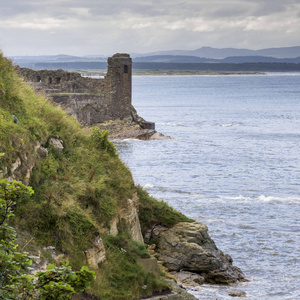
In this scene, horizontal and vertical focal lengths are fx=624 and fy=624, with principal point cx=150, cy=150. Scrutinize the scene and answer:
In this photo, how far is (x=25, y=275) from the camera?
7184mm

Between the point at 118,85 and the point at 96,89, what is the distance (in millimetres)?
2199

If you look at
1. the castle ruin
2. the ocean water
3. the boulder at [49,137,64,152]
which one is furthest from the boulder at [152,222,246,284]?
the castle ruin

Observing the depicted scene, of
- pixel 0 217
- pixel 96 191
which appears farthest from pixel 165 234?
pixel 0 217

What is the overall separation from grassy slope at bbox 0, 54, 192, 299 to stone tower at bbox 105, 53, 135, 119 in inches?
1657

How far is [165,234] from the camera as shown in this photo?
1828cm

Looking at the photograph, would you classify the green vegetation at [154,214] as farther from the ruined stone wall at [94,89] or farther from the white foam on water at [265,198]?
the ruined stone wall at [94,89]

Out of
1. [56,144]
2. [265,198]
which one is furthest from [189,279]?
[265,198]

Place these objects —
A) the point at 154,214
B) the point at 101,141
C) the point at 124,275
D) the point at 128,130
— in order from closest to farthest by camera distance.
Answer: the point at 124,275 < the point at 101,141 < the point at 154,214 < the point at 128,130

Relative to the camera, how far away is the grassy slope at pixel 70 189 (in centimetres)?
1240

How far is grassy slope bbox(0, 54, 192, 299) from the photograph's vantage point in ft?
40.7

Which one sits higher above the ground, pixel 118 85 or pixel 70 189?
pixel 118 85

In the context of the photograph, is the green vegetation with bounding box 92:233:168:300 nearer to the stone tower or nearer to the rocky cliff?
A: the rocky cliff

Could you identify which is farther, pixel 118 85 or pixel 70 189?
pixel 118 85

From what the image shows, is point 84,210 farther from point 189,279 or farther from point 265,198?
point 265,198
